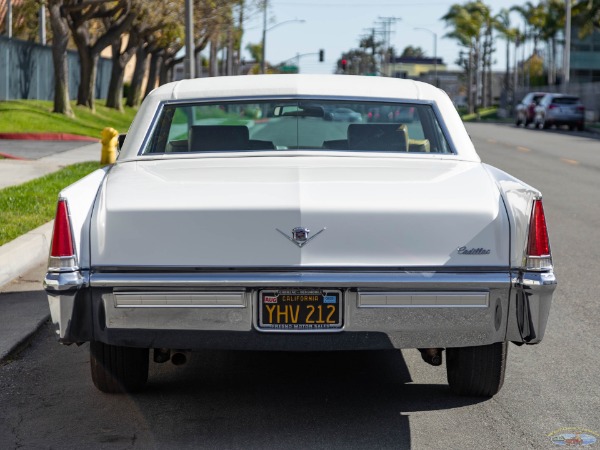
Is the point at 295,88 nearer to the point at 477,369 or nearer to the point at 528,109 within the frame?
the point at 477,369

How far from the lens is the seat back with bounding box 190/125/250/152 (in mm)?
6316

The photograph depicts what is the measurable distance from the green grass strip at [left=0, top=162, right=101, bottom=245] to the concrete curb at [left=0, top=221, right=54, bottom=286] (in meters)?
0.18

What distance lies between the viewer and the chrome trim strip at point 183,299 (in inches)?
190

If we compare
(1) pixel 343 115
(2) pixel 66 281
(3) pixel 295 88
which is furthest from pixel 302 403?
(1) pixel 343 115

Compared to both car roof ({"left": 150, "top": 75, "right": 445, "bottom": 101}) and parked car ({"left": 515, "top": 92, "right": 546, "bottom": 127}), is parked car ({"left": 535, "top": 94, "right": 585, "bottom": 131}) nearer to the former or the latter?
parked car ({"left": 515, "top": 92, "right": 546, "bottom": 127})

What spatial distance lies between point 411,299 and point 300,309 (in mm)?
476

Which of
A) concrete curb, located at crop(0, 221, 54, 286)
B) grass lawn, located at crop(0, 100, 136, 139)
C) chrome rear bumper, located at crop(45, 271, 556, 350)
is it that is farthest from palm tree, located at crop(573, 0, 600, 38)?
chrome rear bumper, located at crop(45, 271, 556, 350)

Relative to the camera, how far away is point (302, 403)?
220 inches

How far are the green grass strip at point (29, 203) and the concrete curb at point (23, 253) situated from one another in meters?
0.18

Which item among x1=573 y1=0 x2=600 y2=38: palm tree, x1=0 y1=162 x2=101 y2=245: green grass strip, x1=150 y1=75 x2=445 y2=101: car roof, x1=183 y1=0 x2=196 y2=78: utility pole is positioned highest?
x1=573 y1=0 x2=600 y2=38: palm tree

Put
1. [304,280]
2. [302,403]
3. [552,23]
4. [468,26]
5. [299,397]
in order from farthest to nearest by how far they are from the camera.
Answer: [468,26] → [552,23] → [299,397] → [302,403] → [304,280]

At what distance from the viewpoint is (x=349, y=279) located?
4.80m

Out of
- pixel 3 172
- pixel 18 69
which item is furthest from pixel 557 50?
pixel 3 172

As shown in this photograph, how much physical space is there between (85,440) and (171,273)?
844mm
